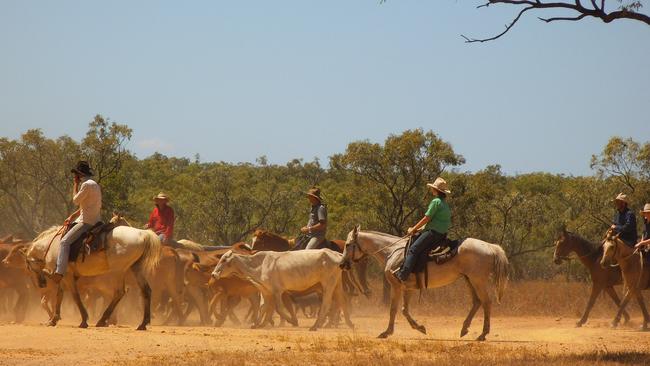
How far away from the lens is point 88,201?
17.3 m

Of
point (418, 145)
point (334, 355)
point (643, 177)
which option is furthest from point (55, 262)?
point (643, 177)

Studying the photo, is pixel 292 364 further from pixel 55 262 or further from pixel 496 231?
pixel 496 231

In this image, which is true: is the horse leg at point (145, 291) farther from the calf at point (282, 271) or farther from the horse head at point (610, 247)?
the horse head at point (610, 247)

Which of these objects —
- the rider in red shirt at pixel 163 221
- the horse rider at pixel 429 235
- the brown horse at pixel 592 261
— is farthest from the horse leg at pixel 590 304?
the rider in red shirt at pixel 163 221

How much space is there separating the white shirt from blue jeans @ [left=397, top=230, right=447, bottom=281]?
5326mm

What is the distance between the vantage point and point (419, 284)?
17.8m

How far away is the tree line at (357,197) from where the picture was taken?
3247 cm

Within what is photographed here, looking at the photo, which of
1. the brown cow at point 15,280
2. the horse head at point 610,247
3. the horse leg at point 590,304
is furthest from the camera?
the horse leg at point 590,304

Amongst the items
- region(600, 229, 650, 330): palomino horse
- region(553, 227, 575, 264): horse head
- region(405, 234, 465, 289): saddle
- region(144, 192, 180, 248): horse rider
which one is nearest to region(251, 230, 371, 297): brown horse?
region(144, 192, 180, 248): horse rider

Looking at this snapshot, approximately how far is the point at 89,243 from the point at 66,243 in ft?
1.25

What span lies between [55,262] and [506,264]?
7935 mm

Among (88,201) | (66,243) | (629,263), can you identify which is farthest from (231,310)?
(629,263)

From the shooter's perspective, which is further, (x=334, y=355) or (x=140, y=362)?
(x=334, y=355)

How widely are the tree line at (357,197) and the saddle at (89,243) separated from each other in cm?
1517
